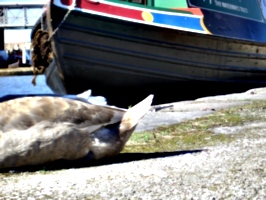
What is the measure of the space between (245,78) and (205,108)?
217 inches

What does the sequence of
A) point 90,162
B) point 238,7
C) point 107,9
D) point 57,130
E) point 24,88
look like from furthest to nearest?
point 24,88 < point 238,7 < point 107,9 < point 90,162 < point 57,130

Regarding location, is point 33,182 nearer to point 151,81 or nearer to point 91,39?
point 91,39

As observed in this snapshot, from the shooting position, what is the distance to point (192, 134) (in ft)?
17.3

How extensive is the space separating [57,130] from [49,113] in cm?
14

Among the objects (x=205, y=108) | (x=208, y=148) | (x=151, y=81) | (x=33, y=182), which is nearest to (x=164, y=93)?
(x=151, y=81)

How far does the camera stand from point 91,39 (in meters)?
10.5

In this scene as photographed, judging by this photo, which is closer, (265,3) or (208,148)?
(208,148)

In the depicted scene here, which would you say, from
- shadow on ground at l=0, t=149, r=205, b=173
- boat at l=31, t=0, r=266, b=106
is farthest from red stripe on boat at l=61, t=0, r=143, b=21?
shadow on ground at l=0, t=149, r=205, b=173

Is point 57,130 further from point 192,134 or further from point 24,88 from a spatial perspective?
point 24,88

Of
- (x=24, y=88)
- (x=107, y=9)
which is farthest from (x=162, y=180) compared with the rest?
(x=24, y=88)

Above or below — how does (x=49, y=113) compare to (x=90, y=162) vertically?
above

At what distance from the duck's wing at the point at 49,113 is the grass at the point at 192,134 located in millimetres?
709

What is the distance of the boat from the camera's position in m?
10.4

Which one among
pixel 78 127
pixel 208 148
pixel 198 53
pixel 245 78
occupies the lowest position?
pixel 245 78
